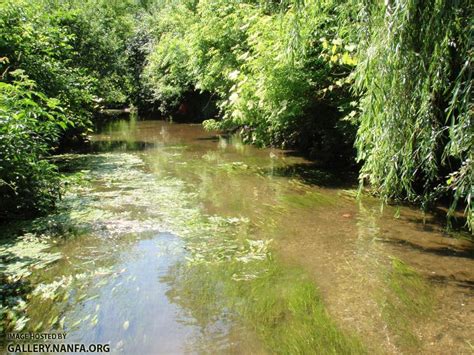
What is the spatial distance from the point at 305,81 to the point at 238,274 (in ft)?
18.5

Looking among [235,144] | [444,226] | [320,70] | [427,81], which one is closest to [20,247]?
[427,81]

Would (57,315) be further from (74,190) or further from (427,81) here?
(74,190)

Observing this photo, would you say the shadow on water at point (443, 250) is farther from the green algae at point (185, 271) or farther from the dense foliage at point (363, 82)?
the green algae at point (185, 271)

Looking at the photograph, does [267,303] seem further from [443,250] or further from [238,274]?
[443,250]

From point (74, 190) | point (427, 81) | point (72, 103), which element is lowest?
point (74, 190)

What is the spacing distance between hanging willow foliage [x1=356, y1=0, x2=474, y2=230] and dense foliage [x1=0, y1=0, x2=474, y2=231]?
0.01 metres

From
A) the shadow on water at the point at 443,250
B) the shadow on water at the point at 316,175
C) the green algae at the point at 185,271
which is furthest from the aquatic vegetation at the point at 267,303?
the shadow on water at the point at 316,175

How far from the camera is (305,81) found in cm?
920

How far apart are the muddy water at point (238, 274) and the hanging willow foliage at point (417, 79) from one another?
44.4 inches

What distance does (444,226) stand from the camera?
638 centimetres

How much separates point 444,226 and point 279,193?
314 centimetres

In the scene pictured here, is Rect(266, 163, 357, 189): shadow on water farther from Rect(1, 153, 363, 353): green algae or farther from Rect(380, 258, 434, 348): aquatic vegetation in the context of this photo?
Rect(380, 258, 434, 348): aquatic vegetation

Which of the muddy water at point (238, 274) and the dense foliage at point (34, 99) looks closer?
the muddy water at point (238, 274)

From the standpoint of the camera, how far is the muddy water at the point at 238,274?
143 inches
